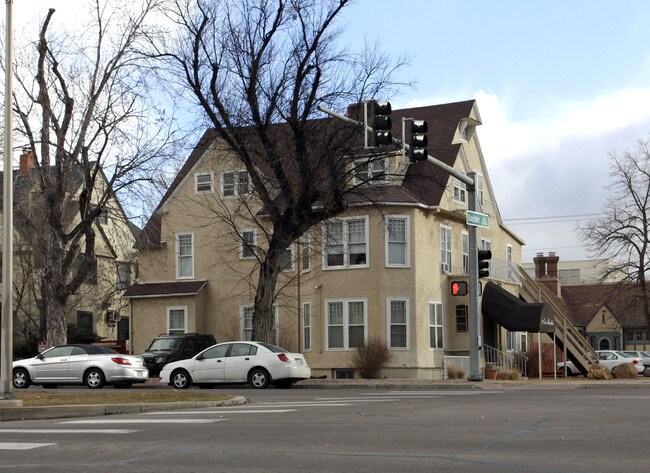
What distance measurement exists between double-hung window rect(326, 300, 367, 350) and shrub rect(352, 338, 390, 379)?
3.40 ft

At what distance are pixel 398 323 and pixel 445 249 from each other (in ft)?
15.7

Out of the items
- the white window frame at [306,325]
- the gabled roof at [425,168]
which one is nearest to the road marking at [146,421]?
the gabled roof at [425,168]

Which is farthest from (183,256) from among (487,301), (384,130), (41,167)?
(384,130)

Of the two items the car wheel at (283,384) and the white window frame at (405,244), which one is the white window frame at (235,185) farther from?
the car wheel at (283,384)

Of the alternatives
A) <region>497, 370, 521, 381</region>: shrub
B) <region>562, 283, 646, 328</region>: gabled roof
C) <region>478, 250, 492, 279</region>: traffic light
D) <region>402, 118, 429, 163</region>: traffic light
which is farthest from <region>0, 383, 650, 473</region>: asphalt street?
<region>562, 283, 646, 328</region>: gabled roof

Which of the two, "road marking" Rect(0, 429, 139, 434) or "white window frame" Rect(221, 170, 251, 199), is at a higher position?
"white window frame" Rect(221, 170, 251, 199)

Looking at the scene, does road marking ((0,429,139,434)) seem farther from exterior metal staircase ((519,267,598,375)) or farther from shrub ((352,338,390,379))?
exterior metal staircase ((519,267,598,375))

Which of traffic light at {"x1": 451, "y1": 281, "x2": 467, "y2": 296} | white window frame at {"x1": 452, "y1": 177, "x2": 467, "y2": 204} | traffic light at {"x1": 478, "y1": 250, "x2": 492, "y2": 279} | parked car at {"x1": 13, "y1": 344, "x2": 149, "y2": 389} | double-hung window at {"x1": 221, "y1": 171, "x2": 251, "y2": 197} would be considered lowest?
parked car at {"x1": 13, "y1": 344, "x2": 149, "y2": 389}

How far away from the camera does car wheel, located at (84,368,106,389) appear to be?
97.5ft

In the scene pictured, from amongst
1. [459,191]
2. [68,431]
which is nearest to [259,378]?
[68,431]

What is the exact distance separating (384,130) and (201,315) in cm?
2395

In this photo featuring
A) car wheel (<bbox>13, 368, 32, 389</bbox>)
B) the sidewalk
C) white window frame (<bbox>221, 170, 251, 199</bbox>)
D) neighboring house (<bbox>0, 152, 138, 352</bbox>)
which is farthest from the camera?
neighboring house (<bbox>0, 152, 138, 352</bbox>)

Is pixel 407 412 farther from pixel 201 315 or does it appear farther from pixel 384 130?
pixel 201 315

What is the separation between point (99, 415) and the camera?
56.6ft
